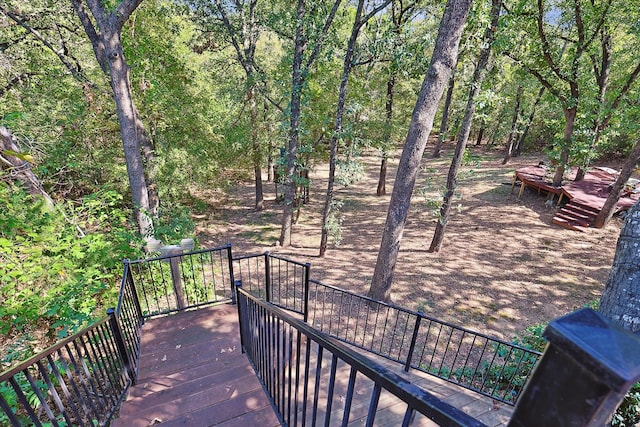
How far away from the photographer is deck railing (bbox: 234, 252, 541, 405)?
14.8 ft

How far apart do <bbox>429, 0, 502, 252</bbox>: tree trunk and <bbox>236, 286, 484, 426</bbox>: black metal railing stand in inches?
237

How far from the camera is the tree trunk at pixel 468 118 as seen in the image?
6.54 meters

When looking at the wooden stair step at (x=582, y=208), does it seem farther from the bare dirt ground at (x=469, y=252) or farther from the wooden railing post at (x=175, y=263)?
the wooden railing post at (x=175, y=263)

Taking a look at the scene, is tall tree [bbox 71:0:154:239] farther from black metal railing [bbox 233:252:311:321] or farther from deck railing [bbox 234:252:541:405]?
deck railing [bbox 234:252:541:405]

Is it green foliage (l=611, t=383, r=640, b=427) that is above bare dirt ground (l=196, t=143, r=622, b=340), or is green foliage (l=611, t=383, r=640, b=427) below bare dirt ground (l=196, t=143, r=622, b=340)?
above

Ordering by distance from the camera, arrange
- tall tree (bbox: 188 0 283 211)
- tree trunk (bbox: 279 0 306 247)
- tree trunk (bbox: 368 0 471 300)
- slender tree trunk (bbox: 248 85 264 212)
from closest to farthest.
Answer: tree trunk (bbox: 368 0 471 300) → tree trunk (bbox: 279 0 306 247) → tall tree (bbox: 188 0 283 211) → slender tree trunk (bbox: 248 85 264 212)

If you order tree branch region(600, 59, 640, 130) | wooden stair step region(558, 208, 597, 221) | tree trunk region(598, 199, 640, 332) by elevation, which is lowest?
wooden stair step region(558, 208, 597, 221)

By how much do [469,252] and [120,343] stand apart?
31.1 feet

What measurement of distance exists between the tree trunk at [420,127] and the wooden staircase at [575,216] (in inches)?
315

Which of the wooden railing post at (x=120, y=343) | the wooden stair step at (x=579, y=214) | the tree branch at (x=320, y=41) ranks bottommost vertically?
the wooden stair step at (x=579, y=214)

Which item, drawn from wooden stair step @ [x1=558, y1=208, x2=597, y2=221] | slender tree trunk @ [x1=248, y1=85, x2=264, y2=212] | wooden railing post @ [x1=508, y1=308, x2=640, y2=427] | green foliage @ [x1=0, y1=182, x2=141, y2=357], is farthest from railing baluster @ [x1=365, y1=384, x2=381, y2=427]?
wooden stair step @ [x1=558, y1=208, x2=597, y2=221]

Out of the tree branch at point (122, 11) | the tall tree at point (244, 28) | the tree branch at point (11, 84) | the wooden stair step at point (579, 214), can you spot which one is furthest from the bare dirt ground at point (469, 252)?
the tree branch at point (122, 11)

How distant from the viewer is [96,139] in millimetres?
9148

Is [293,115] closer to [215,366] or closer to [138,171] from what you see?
[138,171]
